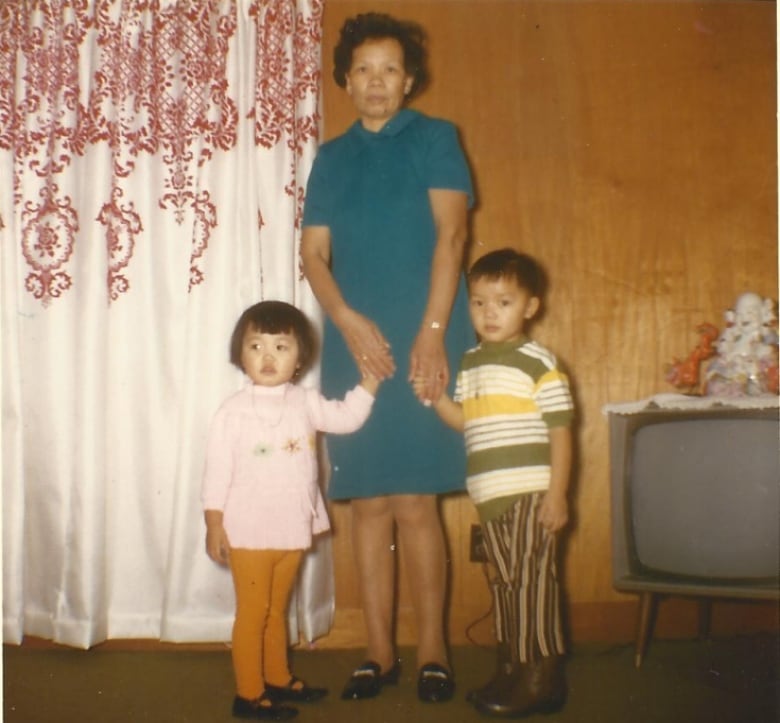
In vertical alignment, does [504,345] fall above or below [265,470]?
above

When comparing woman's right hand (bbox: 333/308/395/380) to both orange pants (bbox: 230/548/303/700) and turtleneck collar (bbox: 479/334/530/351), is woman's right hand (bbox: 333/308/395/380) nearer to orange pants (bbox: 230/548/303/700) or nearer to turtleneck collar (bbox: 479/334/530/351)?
turtleneck collar (bbox: 479/334/530/351)

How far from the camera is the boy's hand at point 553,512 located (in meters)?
1.54

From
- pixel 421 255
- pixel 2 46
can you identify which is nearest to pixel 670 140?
pixel 421 255

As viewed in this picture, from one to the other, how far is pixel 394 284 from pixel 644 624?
1.01 metres

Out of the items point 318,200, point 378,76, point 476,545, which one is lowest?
point 476,545

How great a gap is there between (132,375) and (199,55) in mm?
828

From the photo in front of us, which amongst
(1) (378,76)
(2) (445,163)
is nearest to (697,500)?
(2) (445,163)

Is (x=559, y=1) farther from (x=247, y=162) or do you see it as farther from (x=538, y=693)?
(x=538, y=693)

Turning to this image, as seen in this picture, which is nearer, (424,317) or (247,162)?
(424,317)

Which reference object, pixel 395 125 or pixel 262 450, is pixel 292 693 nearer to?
pixel 262 450

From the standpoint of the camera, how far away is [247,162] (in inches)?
79.5

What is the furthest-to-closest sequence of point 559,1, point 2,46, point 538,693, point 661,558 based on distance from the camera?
point 559,1
point 2,46
point 661,558
point 538,693

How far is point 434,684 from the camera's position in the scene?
63.0 inches

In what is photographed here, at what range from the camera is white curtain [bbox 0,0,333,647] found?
201 centimetres
